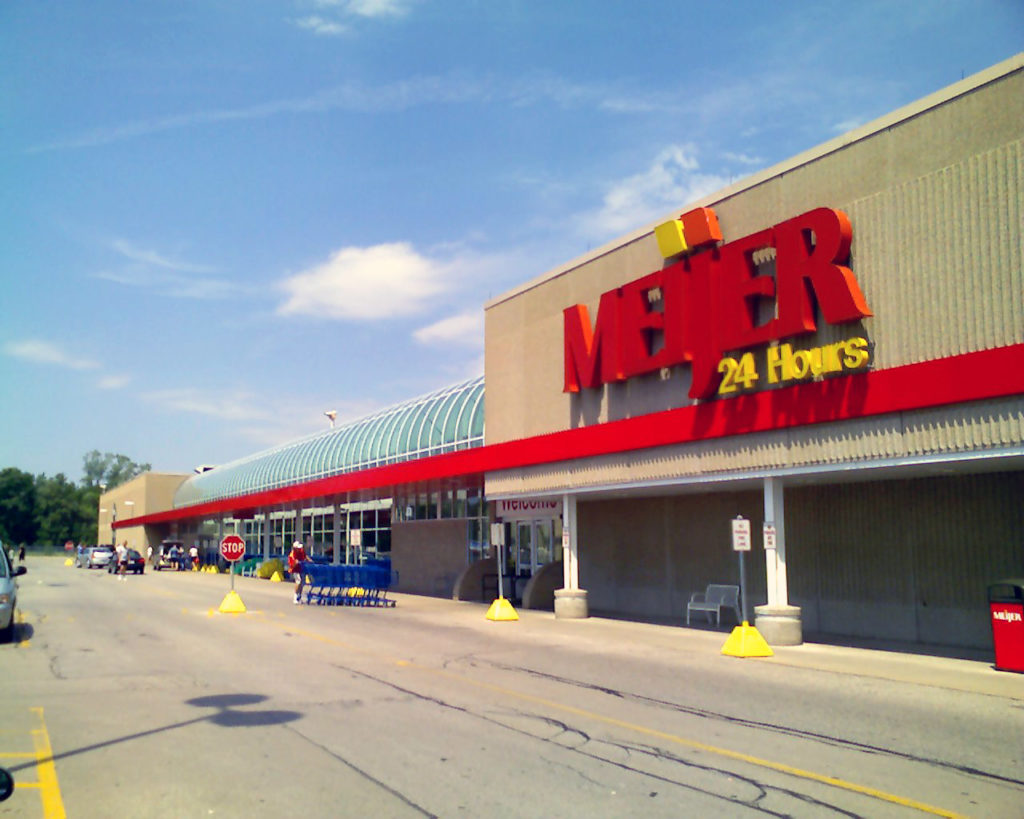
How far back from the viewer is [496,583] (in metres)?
30.0

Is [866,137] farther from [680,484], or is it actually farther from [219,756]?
[219,756]

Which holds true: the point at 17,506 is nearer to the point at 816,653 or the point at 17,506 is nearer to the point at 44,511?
the point at 44,511

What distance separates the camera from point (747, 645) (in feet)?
50.8

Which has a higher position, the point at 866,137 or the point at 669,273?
the point at 866,137

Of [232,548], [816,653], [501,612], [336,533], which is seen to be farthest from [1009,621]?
[336,533]

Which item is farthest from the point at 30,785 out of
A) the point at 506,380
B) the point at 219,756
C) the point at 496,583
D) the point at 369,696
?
the point at 496,583

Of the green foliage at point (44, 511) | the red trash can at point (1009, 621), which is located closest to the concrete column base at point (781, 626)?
the red trash can at point (1009, 621)

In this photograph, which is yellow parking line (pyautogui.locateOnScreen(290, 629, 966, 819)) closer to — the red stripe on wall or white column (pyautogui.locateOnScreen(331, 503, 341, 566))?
the red stripe on wall

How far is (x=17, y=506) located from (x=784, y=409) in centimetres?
15327

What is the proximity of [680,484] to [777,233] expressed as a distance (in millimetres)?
5604

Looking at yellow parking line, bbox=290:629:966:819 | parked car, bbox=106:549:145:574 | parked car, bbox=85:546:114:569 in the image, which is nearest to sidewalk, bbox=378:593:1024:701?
yellow parking line, bbox=290:629:966:819

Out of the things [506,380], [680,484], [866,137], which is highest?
[866,137]

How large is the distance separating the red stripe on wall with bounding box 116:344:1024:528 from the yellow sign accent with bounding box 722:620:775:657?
365 centimetres

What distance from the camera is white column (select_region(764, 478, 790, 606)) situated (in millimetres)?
16672
